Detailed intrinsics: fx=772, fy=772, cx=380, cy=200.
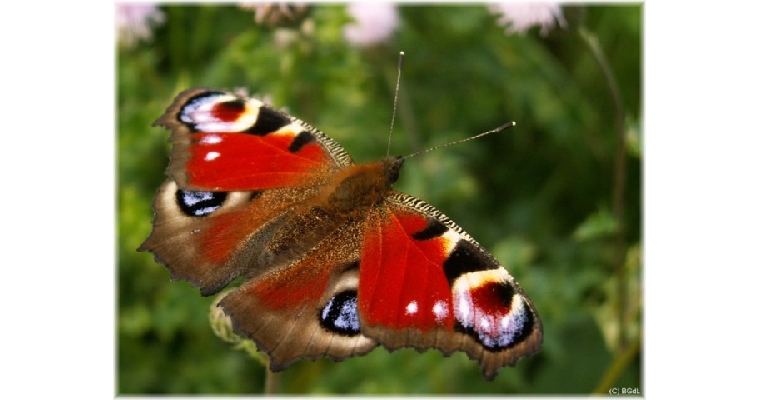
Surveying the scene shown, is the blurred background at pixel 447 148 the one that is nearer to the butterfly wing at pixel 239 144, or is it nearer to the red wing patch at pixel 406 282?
the butterfly wing at pixel 239 144

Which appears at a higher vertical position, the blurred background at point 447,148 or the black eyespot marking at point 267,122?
the black eyespot marking at point 267,122

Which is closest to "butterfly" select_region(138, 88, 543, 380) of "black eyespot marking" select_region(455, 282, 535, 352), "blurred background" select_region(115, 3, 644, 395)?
"black eyespot marking" select_region(455, 282, 535, 352)

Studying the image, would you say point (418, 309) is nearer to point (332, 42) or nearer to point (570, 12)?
point (570, 12)

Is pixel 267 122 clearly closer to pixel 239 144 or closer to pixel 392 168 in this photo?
pixel 239 144

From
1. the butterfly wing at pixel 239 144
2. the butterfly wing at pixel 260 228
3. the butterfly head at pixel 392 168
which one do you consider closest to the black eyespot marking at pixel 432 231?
the butterfly wing at pixel 260 228

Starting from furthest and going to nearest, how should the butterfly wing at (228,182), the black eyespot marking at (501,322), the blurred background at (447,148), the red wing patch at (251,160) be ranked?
the blurred background at (447,148) → the red wing patch at (251,160) → the butterfly wing at (228,182) → the black eyespot marking at (501,322)

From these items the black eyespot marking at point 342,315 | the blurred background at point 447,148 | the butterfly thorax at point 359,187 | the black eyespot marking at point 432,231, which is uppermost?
the black eyespot marking at point 432,231

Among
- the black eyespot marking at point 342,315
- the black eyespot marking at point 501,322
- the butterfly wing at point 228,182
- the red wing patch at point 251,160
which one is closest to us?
the black eyespot marking at point 501,322

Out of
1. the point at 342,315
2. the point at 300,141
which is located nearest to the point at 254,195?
the point at 300,141
